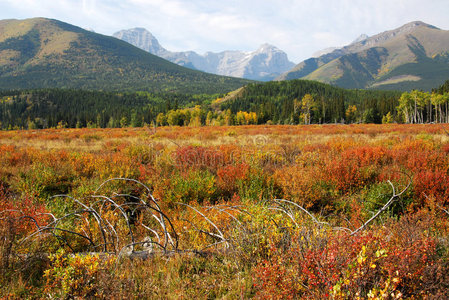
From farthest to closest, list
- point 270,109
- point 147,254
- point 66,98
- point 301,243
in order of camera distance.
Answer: point 66,98 < point 270,109 < point 147,254 < point 301,243

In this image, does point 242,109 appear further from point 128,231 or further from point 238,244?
point 238,244

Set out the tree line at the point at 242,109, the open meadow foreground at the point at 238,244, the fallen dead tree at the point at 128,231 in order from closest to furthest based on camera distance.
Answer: the open meadow foreground at the point at 238,244, the fallen dead tree at the point at 128,231, the tree line at the point at 242,109

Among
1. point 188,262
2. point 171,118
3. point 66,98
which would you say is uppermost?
point 66,98

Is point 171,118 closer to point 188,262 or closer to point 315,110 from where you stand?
point 315,110

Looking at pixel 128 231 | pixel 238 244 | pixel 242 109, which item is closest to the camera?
pixel 238 244

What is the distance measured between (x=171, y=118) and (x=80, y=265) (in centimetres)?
8026

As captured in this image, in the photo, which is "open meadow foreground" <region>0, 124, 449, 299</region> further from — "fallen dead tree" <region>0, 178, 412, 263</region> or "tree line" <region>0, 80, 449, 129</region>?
"tree line" <region>0, 80, 449, 129</region>

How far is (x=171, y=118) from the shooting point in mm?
79750

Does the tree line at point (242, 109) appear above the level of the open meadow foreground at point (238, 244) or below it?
above

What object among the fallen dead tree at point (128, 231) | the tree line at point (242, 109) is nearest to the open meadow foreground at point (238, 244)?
the fallen dead tree at point (128, 231)

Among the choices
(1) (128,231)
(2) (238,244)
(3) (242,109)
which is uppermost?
(3) (242,109)

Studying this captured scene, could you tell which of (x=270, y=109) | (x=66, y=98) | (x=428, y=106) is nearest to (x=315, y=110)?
(x=270, y=109)

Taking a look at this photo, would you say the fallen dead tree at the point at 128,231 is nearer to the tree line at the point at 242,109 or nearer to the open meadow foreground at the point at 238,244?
the open meadow foreground at the point at 238,244

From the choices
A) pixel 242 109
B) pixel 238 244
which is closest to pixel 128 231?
pixel 238 244
